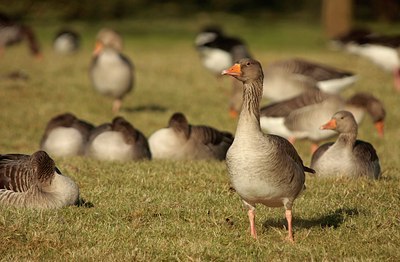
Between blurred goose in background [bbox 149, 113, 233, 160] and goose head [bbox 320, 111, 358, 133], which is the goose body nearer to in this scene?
blurred goose in background [bbox 149, 113, 233, 160]

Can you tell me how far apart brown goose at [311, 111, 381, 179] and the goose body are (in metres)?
8.17

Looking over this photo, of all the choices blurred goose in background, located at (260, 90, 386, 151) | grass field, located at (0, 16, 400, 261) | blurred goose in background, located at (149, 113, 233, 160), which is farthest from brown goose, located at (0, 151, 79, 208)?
blurred goose in background, located at (260, 90, 386, 151)

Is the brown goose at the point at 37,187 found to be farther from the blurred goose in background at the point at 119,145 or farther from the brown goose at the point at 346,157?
the brown goose at the point at 346,157

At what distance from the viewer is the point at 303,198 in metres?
9.97

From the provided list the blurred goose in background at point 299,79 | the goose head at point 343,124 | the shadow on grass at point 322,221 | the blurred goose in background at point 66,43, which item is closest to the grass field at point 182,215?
the shadow on grass at point 322,221

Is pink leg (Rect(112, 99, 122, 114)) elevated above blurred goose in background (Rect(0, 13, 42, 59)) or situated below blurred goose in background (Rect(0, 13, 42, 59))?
above

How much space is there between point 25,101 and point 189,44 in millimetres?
17294

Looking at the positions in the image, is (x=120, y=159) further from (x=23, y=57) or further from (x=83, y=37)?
(x=83, y=37)

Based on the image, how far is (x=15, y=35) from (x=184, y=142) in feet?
64.9

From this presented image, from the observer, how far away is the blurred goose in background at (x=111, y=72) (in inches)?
757

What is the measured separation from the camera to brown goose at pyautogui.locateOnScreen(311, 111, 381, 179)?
454 inches

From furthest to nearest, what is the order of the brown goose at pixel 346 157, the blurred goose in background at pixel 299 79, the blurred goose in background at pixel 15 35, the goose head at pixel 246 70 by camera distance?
the blurred goose in background at pixel 15 35
the blurred goose in background at pixel 299 79
the brown goose at pixel 346 157
the goose head at pixel 246 70

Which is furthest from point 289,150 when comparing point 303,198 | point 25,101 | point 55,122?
point 25,101

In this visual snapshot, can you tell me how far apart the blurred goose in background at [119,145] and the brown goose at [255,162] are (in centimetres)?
512
